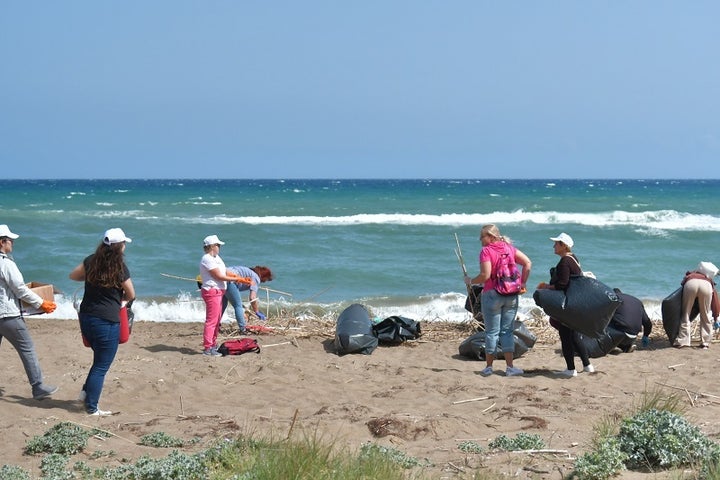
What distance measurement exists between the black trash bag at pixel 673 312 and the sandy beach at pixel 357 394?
0.24 meters

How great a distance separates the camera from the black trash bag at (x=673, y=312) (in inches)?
401

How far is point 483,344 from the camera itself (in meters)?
9.70

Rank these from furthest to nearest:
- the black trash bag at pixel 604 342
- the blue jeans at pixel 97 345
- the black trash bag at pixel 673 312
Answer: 1. the black trash bag at pixel 673 312
2. the black trash bag at pixel 604 342
3. the blue jeans at pixel 97 345

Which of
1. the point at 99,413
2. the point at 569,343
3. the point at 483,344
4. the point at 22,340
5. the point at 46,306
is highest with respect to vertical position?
the point at 46,306

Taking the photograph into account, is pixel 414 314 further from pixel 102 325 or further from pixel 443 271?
pixel 102 325

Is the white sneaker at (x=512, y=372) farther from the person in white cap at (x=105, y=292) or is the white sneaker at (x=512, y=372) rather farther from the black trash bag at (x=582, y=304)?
the person in white cap at (x=105, y=292)

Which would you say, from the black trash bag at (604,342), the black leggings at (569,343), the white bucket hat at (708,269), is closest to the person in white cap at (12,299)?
the black leggings at (569,343)

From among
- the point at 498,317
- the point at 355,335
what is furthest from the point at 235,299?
the point at 498,317

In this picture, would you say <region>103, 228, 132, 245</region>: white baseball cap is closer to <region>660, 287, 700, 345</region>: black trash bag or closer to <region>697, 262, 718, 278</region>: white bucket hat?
<region>660, 287, 700, 345</region>: black trash bag

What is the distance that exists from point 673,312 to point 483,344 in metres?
2.57

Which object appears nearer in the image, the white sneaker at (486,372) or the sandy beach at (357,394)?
the sandy beach at (357,394)

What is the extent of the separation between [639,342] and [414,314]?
182 inches

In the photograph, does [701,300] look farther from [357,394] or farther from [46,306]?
[46,306]

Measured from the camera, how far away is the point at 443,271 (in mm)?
18859
